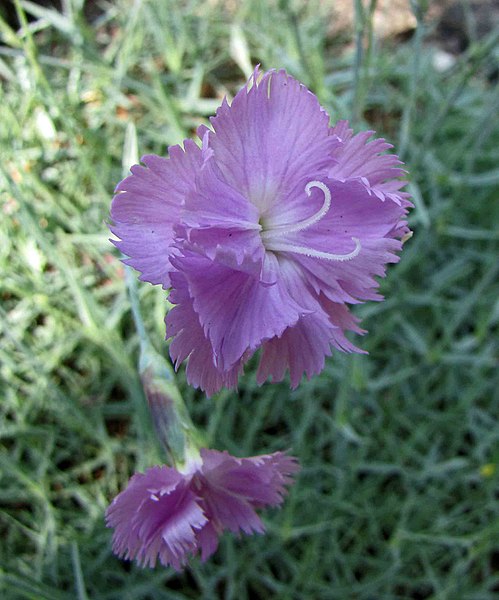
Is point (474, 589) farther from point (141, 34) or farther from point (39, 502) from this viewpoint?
point (141, 34)

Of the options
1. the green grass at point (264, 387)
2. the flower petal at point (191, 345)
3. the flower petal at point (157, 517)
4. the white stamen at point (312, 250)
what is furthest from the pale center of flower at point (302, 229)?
the green grass at point (264, 387)

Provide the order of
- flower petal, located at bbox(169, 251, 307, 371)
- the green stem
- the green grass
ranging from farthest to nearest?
the green grass → the green stem → flower petal, located at bbox(169, 251, 307, 371)

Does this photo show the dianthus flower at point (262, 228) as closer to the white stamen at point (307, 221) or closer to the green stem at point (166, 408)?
the white stamen at point (307, 221)

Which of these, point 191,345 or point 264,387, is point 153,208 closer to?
point 191,345

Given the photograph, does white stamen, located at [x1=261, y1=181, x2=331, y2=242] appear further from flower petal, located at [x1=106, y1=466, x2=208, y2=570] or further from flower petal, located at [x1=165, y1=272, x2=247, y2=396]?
flower petal, located at [x1=106, y1=466, x2=208, y2=570]

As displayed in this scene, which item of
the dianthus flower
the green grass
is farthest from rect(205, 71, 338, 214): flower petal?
the green grass

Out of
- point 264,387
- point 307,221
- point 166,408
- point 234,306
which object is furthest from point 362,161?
point 264,387

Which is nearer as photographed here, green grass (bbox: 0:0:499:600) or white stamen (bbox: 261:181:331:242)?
white stamen (bbox: 261:181:331:242)
